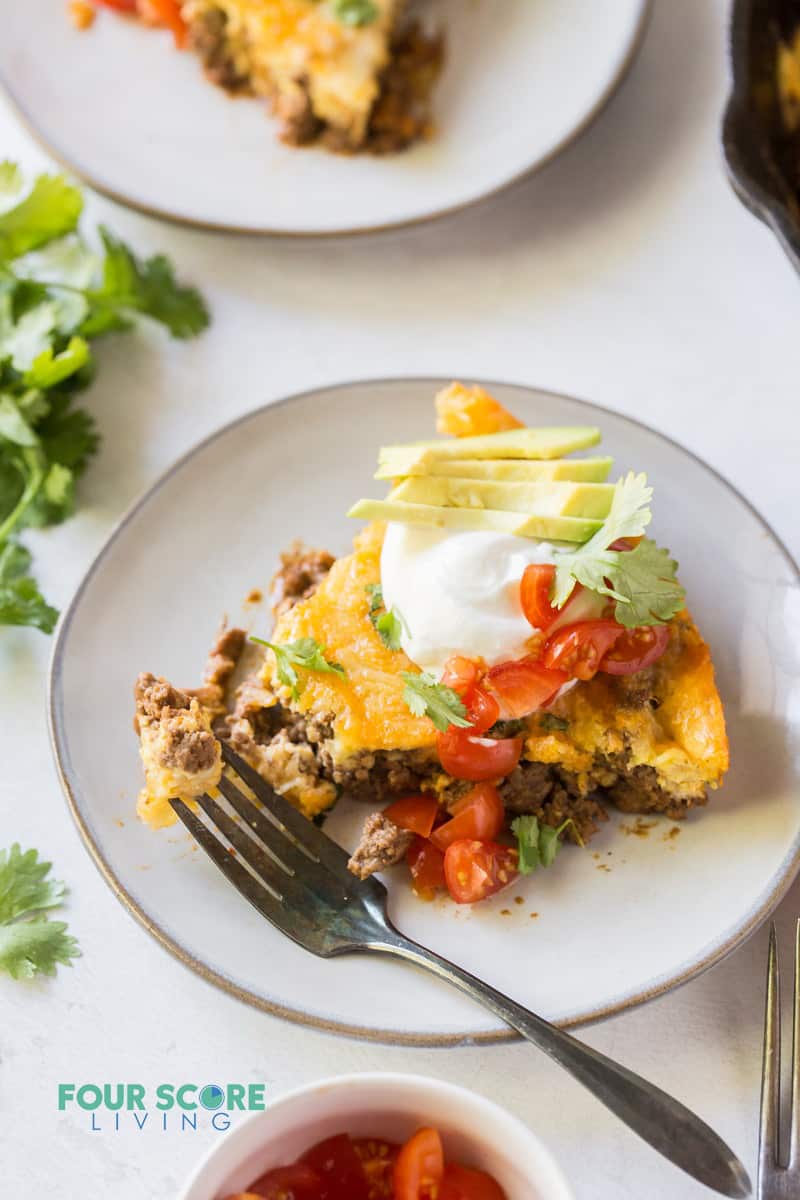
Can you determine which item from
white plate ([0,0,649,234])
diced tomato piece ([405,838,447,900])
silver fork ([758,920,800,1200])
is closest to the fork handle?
silver fork ([758,920,800,1200])

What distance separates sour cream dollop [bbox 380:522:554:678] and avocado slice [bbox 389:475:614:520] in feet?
0.29

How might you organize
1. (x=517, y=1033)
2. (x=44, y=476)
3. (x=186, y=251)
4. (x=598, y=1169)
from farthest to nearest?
1. (x=186, y=251)
2. (x=44, y=476)
3. (x=598, y=1169)
4. (x=517, y=1033)

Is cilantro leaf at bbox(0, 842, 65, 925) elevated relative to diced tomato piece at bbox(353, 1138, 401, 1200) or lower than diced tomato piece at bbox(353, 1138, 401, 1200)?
lower

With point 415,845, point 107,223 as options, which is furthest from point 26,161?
point 415,845

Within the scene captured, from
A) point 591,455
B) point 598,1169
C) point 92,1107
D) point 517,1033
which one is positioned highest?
point 591,455

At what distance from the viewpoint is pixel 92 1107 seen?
2605 mm

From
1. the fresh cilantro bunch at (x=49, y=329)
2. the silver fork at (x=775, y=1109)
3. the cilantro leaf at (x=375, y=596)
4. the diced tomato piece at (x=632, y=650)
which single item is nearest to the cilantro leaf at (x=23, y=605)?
the fresh cilantro bunch at (x=49, y=329)

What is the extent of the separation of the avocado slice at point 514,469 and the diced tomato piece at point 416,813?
74cm

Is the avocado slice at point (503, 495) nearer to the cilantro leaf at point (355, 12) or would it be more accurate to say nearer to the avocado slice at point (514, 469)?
the avocado slice at point (514, 469)

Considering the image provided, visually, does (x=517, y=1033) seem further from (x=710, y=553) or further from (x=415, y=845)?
(x=710, y=553)

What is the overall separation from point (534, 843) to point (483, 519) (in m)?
0.73

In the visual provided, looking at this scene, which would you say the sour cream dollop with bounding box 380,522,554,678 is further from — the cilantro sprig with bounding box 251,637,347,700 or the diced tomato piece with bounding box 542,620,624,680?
the cilantro sprig with bounding box 251,637,347,700

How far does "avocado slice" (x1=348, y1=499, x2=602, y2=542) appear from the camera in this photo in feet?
8.77

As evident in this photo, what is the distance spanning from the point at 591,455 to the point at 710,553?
0.42 meters
